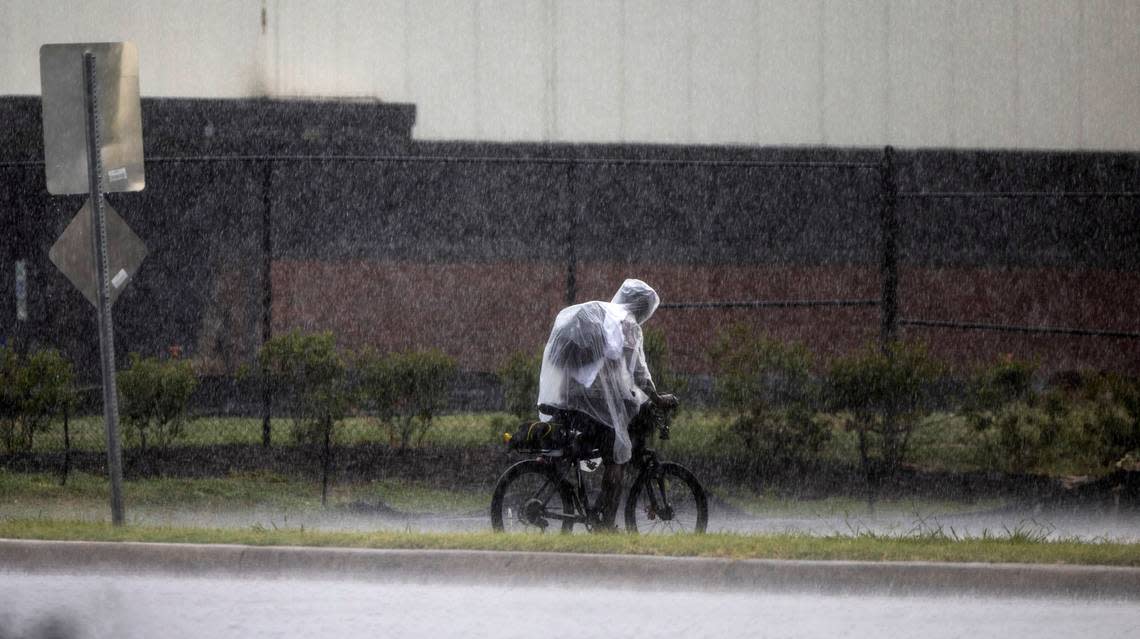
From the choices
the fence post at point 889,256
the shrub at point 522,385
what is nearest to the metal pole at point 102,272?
the shrub at point 522,385

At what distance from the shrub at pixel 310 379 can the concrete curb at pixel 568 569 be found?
381cm

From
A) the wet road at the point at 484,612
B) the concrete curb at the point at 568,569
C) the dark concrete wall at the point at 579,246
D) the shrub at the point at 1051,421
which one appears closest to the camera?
the wet road at the point at 484,612

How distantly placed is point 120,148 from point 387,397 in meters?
3.75

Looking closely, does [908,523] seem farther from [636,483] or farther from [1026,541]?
[636,483]

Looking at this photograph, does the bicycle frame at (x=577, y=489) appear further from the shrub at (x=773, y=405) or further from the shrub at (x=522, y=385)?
the shrub at (x=522, y=385)

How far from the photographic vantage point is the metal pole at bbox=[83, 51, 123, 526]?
860cm

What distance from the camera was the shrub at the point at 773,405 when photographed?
11531 millimetres

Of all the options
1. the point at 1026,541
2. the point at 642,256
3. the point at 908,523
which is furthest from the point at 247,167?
the point at 1026,541

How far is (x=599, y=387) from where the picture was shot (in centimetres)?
860

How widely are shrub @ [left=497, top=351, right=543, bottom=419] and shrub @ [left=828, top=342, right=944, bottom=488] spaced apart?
261 centimetres

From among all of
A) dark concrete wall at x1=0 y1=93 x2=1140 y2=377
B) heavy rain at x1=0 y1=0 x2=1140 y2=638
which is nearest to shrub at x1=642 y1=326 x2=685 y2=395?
heavy rain at x1=0 y1=0 x2=1140 y2=638

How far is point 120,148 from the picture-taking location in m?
8.97

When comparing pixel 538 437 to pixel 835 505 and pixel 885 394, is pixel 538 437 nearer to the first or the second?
pixel 835 505

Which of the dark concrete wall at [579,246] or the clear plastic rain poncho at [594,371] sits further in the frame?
the dark concrete wall at [579,246]
